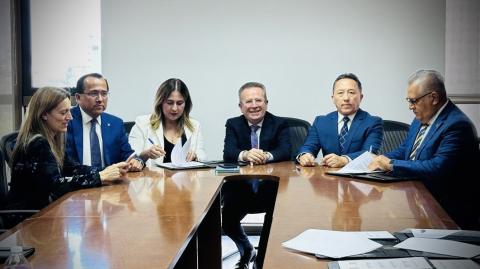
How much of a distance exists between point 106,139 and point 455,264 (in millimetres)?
2615

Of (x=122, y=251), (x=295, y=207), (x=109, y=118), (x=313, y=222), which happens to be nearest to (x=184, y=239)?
(x=122, y=251)

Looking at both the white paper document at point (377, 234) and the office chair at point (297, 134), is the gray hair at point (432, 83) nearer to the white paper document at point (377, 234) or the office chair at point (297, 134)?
the office chair at point (297, 134)

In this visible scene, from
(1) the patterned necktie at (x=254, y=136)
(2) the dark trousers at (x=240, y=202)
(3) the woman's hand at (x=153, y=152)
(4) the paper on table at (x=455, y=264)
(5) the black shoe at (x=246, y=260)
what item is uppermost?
(1) the patterned necktie at (x=254, y=136)

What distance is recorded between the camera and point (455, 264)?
4.28 feet

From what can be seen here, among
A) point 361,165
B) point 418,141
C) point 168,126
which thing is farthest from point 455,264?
point 168,126

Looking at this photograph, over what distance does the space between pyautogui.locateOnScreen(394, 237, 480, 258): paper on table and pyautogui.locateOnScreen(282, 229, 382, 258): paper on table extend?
95mm

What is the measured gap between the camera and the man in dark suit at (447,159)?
2652 millimetres

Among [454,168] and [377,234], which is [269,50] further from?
[377,234]

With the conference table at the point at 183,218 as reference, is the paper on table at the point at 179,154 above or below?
above

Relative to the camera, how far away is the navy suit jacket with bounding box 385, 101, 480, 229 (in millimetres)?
2646

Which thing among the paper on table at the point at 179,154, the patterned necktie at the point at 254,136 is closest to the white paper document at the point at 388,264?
the paper on table at the point at 179,154

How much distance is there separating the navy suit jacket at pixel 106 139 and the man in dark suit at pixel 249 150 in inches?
29.5

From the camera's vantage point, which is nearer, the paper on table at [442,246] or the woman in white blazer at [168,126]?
the paper on table at [442,246]

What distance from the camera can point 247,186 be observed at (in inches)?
147
